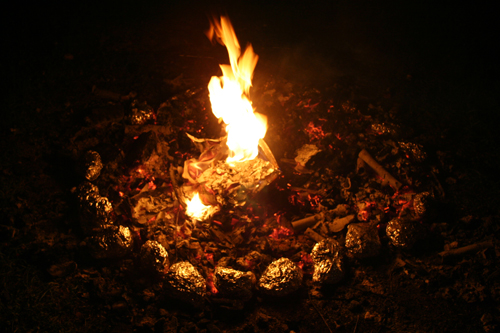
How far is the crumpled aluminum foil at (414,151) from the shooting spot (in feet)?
12.6

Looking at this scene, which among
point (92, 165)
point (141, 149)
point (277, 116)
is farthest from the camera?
point (277, 116)

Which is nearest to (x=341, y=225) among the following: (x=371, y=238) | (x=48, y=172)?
(x=371, y=238)

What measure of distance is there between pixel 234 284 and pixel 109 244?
1.35 meters

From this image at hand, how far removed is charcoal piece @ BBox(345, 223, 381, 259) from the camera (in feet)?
10.2

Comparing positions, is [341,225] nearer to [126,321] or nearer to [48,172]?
[126,321]

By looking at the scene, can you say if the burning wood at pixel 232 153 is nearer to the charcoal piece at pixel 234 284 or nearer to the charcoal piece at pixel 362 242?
the charcoal piece at pixel 234 284

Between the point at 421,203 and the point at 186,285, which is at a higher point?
the point at 421,203

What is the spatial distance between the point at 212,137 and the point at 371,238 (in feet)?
8.53

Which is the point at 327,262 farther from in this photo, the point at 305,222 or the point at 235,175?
the point at 235,175

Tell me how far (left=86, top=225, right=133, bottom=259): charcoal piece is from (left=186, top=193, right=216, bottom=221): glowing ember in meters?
0.75

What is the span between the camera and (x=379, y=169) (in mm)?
3809

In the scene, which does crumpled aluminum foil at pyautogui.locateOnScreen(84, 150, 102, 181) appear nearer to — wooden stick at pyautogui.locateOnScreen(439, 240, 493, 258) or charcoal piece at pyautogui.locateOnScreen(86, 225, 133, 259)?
charcoal piece at pyautogui.locateOnScreen(86, 225, 133, 259)

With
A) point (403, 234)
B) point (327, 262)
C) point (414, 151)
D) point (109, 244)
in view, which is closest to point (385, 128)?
point (414, 151)

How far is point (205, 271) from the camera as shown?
3082 mm
